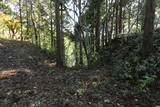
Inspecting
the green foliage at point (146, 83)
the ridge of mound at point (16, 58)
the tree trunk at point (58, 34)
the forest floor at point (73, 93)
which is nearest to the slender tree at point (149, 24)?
the green foliage at point (146, 83)

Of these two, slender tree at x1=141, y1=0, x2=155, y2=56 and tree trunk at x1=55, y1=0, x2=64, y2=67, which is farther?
tree trunk at x1=55, y1=0, x2=64, y2=67

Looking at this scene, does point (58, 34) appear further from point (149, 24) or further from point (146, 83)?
point (146, 83)

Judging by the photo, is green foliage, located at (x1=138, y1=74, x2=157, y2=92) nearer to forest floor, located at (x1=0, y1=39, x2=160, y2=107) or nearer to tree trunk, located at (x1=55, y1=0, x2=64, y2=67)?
forest floor, located at (x1=0, y1=39, x2=160, y2=107)

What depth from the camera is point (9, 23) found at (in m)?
24.0

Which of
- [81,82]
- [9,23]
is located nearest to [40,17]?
[9,23]

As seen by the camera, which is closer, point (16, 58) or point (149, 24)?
point (149, 24)

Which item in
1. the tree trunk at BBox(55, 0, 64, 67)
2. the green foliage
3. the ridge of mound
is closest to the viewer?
the green foliage

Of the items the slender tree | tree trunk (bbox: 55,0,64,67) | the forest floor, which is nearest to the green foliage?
the forest floor

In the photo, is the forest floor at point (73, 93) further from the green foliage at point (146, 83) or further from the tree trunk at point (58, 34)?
the tree trunk at point (58, 34)

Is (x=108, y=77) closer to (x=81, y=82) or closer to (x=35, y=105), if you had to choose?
(x=81, y=82)

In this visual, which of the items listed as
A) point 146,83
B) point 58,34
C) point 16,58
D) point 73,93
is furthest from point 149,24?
point 16,58

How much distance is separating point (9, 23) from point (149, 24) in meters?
23.5

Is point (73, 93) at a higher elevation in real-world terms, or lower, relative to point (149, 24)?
lower

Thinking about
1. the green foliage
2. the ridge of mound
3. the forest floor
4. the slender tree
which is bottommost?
the forest floor
